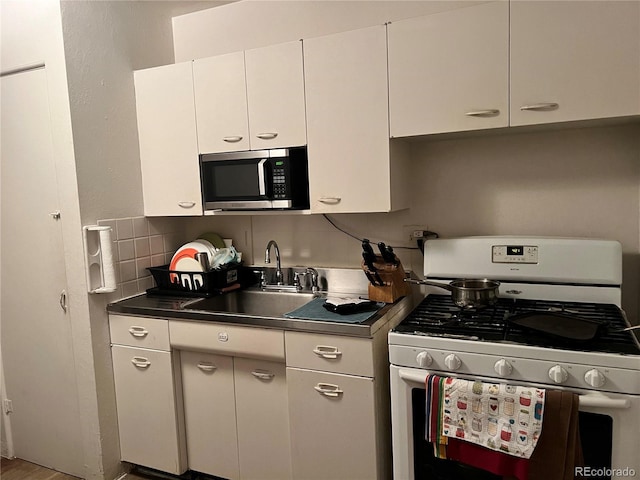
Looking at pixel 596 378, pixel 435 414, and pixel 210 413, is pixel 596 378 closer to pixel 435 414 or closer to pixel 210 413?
pixel 435 414

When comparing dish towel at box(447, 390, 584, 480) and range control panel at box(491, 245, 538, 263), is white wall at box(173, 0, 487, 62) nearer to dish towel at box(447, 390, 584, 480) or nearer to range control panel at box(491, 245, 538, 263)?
range control panel at box(491, 245, 538, 263)

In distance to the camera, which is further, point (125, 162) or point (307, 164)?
point (125, 162)

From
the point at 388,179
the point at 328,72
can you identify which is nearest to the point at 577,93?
the point at 388,179

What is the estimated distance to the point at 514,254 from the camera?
79.6 inches

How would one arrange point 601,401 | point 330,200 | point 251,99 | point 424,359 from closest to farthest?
point 601,401
point 424,359
point 330,200
point 251,99

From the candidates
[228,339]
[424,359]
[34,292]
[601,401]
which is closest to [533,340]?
[601,401]

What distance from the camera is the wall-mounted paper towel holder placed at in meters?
2.21

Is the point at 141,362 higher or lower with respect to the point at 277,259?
lower

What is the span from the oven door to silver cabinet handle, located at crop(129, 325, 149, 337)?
1.20 metres

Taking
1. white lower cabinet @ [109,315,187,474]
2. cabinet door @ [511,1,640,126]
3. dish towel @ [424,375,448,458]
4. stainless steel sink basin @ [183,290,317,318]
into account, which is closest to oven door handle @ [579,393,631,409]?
dish towel @ [424,375,448,458]

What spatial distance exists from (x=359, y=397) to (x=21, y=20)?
2.29 metres

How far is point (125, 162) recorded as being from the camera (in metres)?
2.43

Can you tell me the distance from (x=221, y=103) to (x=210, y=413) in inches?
58.0

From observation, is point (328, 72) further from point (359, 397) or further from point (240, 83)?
point (359, 397)
